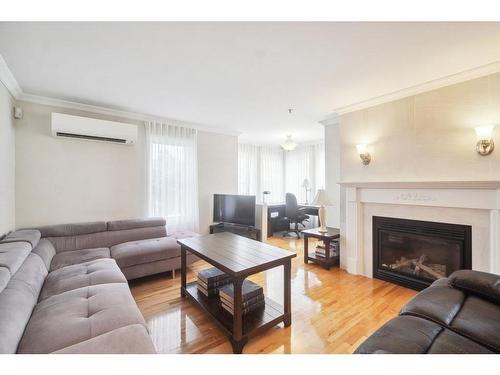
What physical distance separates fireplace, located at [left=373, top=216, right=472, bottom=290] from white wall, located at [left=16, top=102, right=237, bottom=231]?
11.9 ft

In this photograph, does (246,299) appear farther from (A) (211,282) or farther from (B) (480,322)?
(B) (480,322)

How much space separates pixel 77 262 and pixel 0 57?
202cm

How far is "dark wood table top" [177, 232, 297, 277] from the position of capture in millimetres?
1709

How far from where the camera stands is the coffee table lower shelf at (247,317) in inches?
66.6

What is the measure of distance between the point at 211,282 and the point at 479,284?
80.1 inches

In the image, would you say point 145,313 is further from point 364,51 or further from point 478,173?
point 478,173

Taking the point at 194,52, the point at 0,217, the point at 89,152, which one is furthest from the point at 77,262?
the point at 194,52

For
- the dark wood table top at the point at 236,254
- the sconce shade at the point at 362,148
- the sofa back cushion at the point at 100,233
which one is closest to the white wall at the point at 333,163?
the sconce shade at the point at 362,148

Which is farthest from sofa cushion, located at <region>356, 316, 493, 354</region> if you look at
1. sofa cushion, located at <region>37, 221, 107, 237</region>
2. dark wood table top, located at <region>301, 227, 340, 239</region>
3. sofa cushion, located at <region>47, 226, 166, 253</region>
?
sofa cushion, located at <region>37, 221, 107, 237</region>

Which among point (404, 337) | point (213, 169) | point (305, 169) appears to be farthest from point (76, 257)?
point (305, 169)

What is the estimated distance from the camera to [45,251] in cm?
229

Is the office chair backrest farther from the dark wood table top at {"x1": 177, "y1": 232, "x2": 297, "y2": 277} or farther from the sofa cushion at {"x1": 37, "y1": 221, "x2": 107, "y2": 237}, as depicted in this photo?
the sofa cushion at {"x1": 37, "y1": 221, "x2": 107, "y2": 237}

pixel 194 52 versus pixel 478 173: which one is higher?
pixel 194 52
